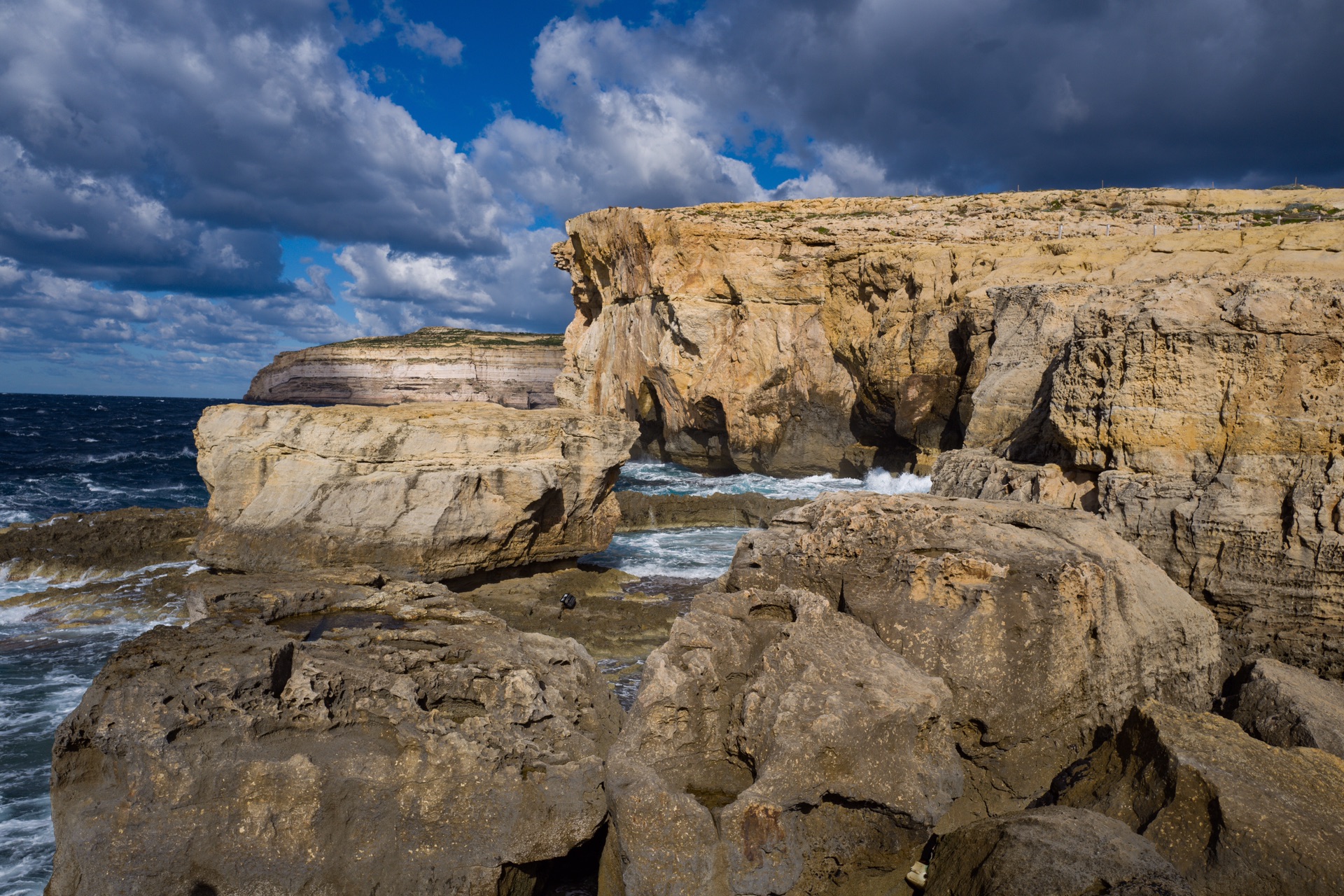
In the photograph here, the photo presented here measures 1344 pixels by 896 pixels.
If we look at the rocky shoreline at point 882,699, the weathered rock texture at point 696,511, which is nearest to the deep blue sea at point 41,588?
the rocky shoreline at point 882,699

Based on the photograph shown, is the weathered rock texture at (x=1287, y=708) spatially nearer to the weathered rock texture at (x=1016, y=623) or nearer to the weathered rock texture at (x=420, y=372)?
the weathered rock texture at (x=1016, y=623)

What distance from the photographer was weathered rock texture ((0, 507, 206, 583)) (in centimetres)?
1464

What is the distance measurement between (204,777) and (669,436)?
28.8 m

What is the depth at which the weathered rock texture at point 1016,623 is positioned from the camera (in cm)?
523

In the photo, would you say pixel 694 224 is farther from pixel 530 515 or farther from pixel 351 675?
pixel 351 675

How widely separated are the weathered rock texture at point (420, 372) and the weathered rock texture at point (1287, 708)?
65.8 m

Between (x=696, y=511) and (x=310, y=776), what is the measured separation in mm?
16672

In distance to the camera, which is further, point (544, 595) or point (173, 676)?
point (544, 595)

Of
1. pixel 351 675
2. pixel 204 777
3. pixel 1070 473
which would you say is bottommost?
pixel 204 777

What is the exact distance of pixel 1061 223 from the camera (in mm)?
28734

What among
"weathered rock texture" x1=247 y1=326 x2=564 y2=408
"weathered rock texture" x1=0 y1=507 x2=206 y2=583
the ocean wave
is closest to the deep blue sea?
"weathered rock texture" x1=0 y1=507 x2=206 y2=583

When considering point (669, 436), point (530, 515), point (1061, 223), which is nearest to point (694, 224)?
point (669, 436)

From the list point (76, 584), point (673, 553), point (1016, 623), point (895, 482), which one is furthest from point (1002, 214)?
point (76, 584)

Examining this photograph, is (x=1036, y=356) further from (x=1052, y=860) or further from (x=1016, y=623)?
(x=1052, y=860)
